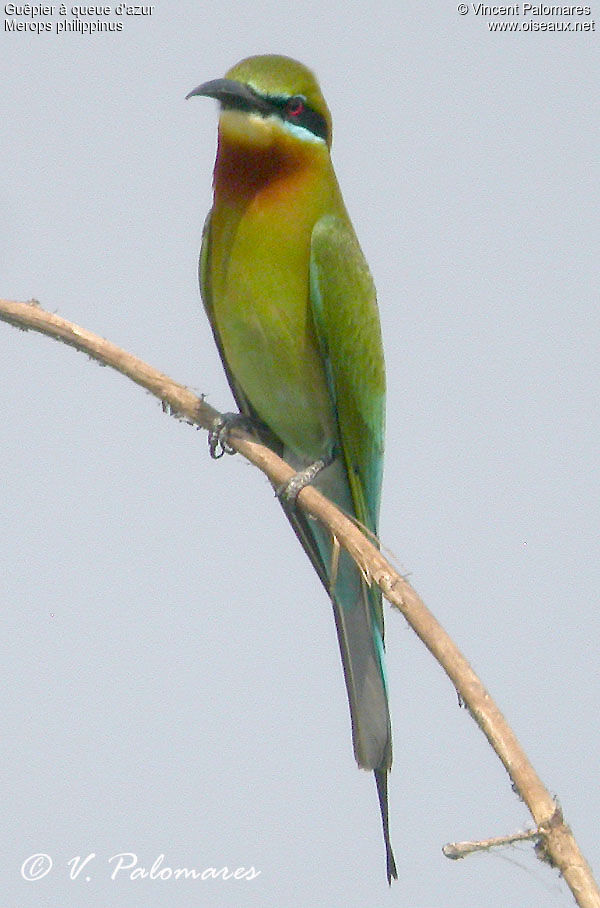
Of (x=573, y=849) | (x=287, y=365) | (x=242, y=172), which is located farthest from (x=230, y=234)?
(x=573, y=849)

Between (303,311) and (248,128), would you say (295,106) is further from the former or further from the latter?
(303,311)

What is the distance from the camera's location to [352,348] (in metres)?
2.52

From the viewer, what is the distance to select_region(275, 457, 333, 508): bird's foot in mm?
2342

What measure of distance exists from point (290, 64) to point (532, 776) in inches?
59.5

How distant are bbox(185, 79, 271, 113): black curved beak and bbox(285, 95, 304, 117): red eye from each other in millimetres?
43

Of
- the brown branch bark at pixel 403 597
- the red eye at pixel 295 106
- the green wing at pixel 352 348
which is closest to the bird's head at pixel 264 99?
the red eye at pixel 295 106

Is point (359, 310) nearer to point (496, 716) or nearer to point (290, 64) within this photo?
point (290, 64)

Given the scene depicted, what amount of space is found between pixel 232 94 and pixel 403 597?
1.10m

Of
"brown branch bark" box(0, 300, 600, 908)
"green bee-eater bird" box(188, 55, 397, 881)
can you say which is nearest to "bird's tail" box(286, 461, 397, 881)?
"green bee-eater bird" box(188, 55, 397, 881)

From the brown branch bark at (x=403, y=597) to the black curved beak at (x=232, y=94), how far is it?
555mm

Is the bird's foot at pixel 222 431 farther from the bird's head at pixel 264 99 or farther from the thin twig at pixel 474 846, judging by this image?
the thin twig at pixel 474 846

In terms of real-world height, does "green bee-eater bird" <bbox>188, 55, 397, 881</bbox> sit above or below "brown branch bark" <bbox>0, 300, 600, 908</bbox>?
above

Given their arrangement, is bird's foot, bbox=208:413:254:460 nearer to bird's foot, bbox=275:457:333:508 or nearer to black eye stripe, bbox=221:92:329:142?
bird's foot, bbox=275:457:333:508

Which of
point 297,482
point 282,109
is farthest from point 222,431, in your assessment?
point 282,109
